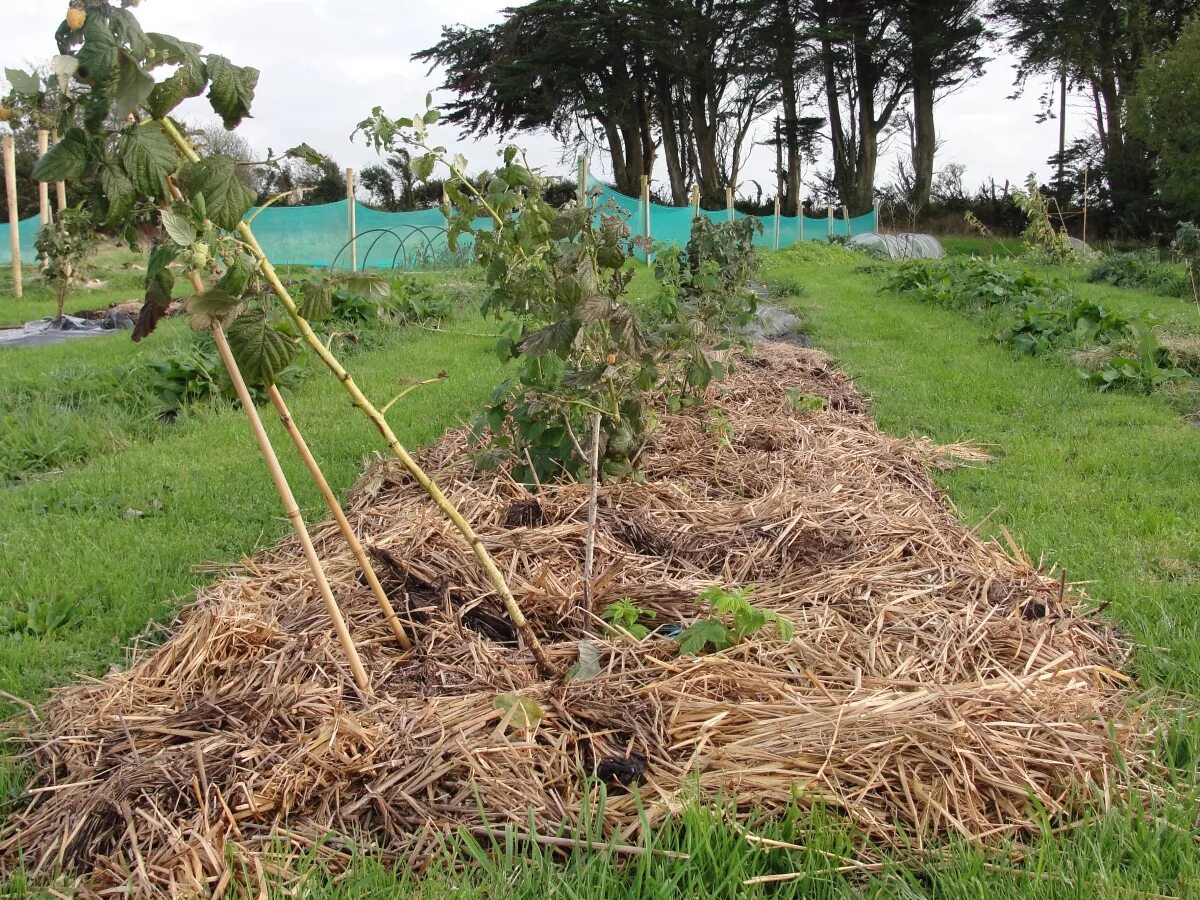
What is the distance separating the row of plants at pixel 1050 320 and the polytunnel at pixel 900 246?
11369 mm

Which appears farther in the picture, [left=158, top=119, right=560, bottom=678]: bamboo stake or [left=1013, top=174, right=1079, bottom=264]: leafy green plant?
[left=1013, top=174, right=1079, bottom=264]: leafy green plant

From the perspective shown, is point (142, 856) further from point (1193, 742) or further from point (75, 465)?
point (75, 465)

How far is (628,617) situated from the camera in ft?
8.00

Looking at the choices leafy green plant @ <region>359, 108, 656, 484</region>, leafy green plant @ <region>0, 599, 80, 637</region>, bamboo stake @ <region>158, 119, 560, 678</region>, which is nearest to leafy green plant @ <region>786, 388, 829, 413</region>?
leafy green plant @ <region>359, 108, 656, 484</region>

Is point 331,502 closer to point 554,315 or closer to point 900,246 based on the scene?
point 554,315

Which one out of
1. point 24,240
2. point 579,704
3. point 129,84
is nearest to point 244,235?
point 129,84

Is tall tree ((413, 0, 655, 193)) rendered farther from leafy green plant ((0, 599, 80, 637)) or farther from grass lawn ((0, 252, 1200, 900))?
leafy green plant ((0, 599, 80, 637))

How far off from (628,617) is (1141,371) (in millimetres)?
5210

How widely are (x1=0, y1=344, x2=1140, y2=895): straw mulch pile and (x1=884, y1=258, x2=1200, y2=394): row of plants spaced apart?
3.89 meters

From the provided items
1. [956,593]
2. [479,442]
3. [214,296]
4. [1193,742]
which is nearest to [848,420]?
[479,442]

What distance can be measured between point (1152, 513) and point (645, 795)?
2782 mm

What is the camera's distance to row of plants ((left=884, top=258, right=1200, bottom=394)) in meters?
6.11

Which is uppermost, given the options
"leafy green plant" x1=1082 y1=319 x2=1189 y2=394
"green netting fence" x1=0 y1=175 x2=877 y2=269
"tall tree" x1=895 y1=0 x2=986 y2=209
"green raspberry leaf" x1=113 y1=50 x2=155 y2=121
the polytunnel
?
"tall tree" x1=895 y1=0 x2=986 y2=209

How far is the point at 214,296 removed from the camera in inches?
68.3
